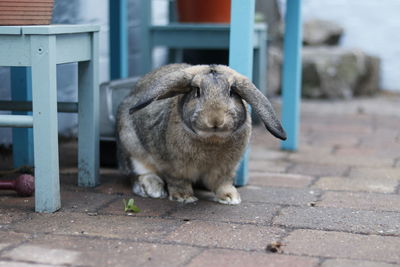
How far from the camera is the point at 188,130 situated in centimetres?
336

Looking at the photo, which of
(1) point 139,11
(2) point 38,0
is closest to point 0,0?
(2) point 38,0

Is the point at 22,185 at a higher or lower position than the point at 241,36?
lower

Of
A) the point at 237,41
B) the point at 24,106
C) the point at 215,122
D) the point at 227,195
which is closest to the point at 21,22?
the point at 24,106

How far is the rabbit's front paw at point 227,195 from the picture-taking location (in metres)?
3.62

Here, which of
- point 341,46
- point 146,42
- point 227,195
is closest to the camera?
point 227,195

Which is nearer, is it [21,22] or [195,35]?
[21,22]

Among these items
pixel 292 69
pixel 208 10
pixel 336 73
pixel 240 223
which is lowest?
pixel 240 223

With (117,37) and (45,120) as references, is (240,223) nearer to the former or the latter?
(45,120)

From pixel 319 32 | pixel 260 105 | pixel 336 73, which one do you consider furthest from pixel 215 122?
pixel 319 32

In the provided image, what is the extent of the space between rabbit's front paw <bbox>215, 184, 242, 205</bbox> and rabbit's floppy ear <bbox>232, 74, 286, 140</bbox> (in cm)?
55

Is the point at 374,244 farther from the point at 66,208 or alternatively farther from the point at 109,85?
the point at 109,85

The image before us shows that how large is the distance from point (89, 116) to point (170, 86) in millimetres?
693

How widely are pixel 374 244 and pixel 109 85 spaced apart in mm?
2115

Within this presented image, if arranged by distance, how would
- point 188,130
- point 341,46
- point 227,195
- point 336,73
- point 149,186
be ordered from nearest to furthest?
point 188,130, point 227,195, point 149,186, point 336,73, point 341,46
